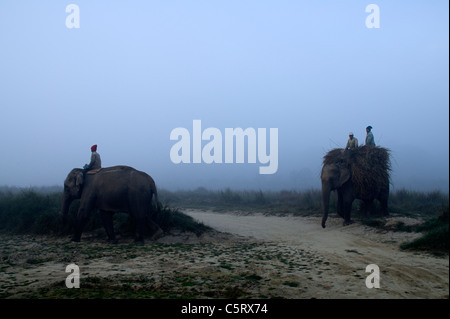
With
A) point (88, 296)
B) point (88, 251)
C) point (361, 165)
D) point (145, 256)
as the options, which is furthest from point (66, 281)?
point (361, 165)

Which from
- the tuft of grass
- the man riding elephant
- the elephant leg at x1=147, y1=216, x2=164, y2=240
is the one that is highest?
the man riding elephant

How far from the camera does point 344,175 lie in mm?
12008

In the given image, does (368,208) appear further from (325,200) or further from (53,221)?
(53,221)

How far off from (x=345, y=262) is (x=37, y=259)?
593 centimetres

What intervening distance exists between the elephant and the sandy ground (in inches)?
18.4

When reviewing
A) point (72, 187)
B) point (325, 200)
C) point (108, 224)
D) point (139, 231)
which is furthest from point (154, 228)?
point (325, 200)

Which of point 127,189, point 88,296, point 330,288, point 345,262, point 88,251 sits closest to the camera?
point 88,296

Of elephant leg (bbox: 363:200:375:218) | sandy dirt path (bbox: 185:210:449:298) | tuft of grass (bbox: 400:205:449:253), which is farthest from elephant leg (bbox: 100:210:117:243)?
elephant leg (bbox: 363:200:375:218)

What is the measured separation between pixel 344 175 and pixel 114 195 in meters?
7.35

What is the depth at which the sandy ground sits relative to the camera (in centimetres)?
474

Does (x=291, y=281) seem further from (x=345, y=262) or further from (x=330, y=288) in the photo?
(x=345, y=262)

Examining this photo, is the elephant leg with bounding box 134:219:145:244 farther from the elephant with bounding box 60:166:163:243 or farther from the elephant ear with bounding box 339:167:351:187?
the elephant ear with bounding box 339:167:351:187

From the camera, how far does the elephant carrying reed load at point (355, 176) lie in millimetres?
11867

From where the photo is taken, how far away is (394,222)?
10102 millimetres
